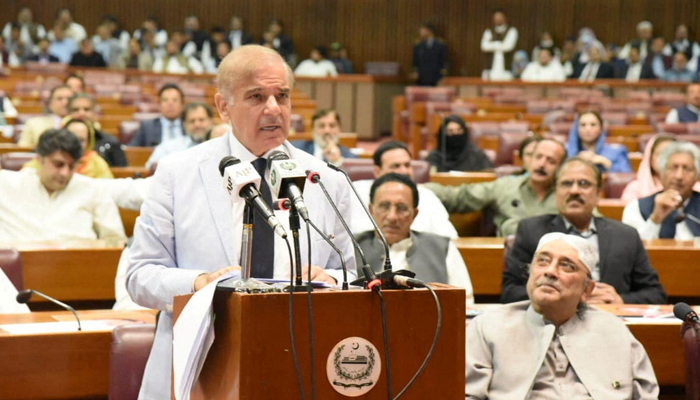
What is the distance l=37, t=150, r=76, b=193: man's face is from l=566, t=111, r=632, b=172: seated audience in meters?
3.77

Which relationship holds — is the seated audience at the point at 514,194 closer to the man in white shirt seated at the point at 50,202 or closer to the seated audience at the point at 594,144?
the man in white shirt seated at the point at 50,202

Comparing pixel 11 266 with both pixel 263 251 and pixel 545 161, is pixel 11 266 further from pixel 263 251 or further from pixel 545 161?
pixel 545 161

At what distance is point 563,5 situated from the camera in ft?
54.5

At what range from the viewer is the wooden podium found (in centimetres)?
146

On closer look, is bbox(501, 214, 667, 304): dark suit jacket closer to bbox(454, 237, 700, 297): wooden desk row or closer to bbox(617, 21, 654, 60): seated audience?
bbox(454, 237, 700, 297): wooden desk row

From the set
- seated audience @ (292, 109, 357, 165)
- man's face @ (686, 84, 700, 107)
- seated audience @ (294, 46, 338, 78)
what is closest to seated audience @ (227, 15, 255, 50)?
seated audience @ (294, 46, 338, 78)

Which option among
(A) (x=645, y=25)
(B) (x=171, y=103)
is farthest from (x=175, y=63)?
(B) (x=171, y=103)

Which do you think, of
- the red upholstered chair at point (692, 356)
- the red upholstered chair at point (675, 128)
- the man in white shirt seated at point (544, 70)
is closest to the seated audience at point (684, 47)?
the man in white shirt seated at point (544, 70)

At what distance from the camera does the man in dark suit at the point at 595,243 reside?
3.72 metres

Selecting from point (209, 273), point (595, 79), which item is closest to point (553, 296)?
point (209, 273)

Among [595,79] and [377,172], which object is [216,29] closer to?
[595,79]

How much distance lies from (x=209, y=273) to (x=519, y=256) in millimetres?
2245

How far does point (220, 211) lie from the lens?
6.03ft

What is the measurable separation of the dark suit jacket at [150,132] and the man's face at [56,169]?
311 centimetres
